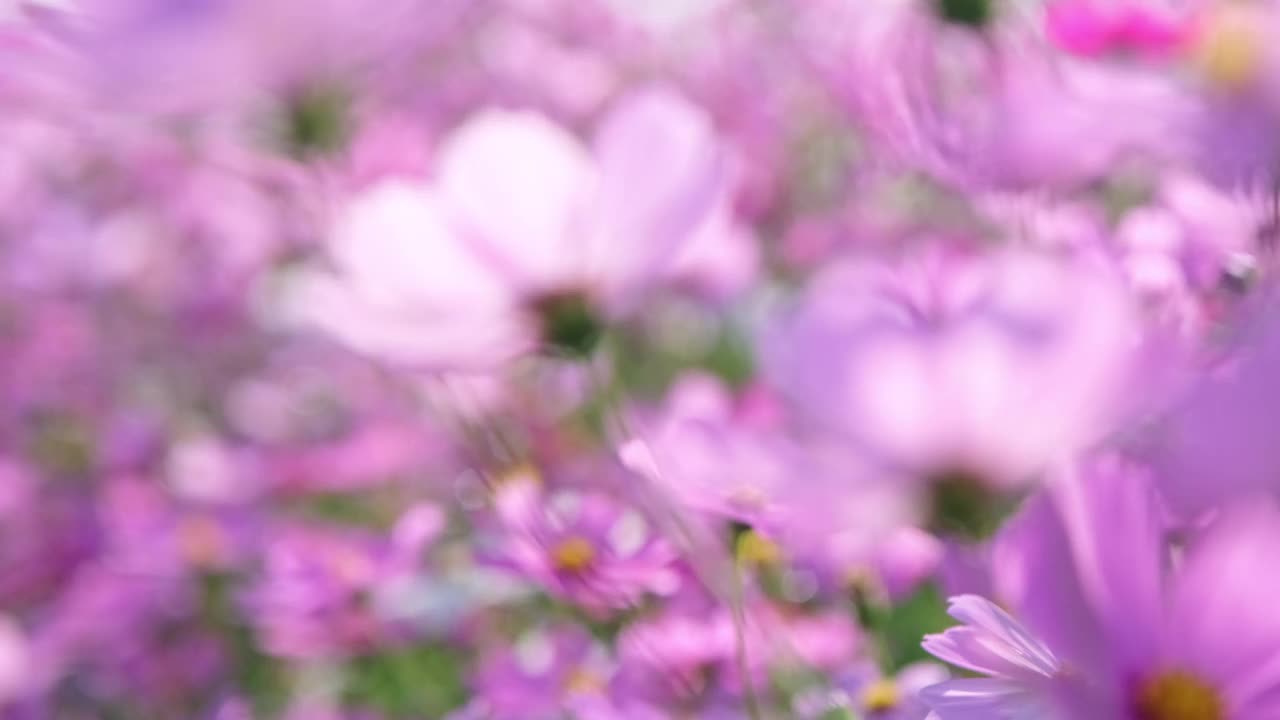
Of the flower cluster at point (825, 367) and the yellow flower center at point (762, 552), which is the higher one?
the flower cluster at point (825, 367)

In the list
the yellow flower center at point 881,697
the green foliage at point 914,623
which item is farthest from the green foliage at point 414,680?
the yellow flower center at point 881,697

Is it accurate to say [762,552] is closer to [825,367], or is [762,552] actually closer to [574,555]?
[574,555]

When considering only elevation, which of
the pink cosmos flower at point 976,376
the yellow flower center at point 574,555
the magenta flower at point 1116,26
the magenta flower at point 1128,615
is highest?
the magenta flower at point 1116,26

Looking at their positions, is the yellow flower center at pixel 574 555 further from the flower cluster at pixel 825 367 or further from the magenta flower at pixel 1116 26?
the magenta flower at pixel 1116 26

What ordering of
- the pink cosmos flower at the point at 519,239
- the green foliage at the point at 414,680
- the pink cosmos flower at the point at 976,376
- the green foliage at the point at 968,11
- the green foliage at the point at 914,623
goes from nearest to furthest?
the pink cosmos flower at the point at 976,376
the pink cosmos flower at the point at 519,239
the green foliage at the point at 968,11
the green foliage at the point at 914,623
the green foliage at the point at 414,680

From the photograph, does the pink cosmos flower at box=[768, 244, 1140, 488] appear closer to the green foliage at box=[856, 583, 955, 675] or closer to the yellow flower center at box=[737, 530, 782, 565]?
the yellow flower center at box=[737, 530, 782, 565]

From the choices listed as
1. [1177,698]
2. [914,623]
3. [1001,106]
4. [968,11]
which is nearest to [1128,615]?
[1177,698]

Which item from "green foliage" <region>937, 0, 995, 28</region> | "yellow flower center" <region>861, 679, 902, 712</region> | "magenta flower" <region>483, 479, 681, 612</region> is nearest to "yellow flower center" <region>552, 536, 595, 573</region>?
"magenta flower" <region>483, 479, 681, 612</region>

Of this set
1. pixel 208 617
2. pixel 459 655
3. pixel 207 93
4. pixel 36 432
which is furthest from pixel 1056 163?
pixel 36 432
